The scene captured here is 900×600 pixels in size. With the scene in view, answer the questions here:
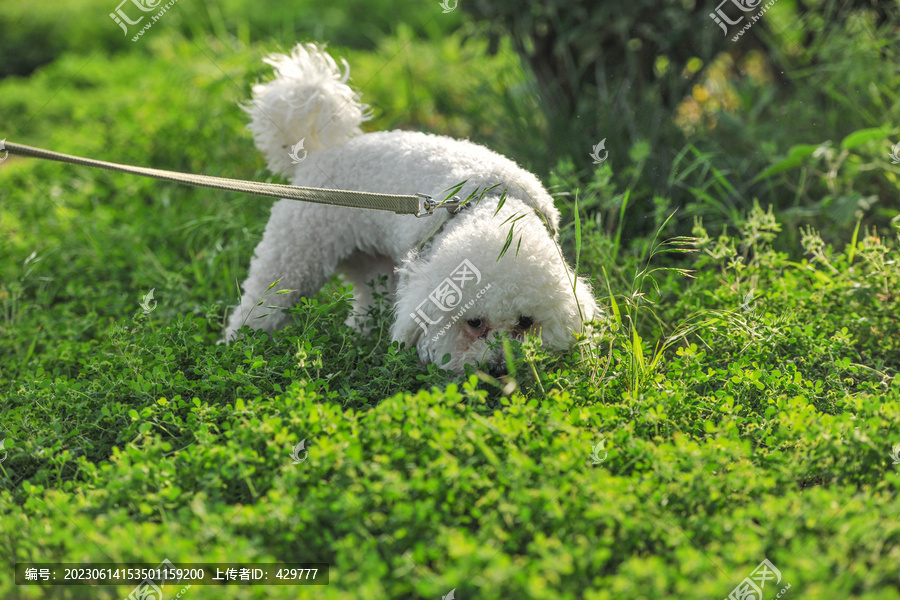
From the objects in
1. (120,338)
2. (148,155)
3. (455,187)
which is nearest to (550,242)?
(455,187)

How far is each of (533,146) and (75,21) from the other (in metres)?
8.94

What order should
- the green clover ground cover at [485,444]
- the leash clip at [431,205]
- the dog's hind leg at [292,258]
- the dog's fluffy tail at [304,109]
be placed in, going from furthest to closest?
the dog's fluffy tail at [304,109] → the dog's hind leg at [292,258] → the leash clip at [431,205] → the green clover ground cover at [485,444]

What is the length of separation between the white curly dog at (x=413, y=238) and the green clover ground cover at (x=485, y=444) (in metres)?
0.16

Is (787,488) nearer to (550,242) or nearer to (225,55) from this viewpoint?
(550,242)

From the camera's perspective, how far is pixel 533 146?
4.80m

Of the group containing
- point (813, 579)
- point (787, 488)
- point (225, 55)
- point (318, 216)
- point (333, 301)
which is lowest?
point (787, 488)

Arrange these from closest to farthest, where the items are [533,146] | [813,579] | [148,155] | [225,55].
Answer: [813,579], [533,146], [148,155], [225,55]

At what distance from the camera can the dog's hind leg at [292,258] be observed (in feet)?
10.2

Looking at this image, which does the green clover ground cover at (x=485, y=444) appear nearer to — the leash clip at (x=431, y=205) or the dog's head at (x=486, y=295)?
the dog's head at (x=486, y=295)

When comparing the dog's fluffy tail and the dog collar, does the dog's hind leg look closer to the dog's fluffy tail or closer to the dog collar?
the dog's fluffy tail
